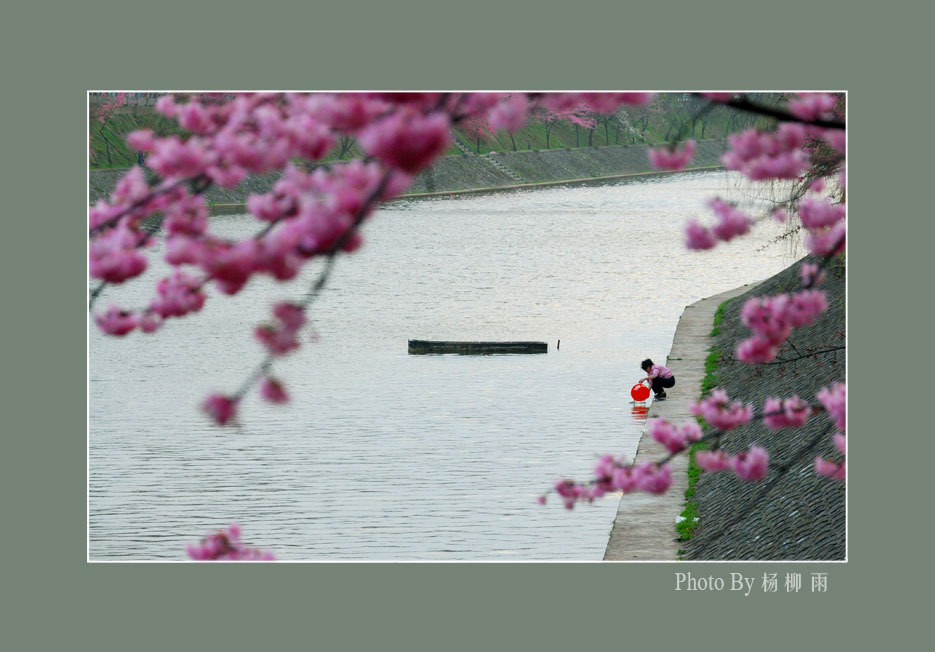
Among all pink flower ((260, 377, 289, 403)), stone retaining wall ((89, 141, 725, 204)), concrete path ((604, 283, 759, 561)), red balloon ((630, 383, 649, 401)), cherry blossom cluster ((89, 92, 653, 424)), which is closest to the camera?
cherry blossom cluster ((89, 92, 653, 424))

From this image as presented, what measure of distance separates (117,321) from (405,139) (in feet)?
7.95

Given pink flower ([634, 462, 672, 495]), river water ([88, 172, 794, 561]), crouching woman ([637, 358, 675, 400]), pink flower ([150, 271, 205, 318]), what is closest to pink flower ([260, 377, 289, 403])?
pink flower ([150, 271, 205, 318])

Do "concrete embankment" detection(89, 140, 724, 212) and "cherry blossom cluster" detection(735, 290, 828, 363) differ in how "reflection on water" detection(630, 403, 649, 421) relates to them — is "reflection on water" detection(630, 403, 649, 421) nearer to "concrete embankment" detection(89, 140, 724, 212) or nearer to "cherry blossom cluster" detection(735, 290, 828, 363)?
"concrete embankment" detection(89, 140, 724, 212)

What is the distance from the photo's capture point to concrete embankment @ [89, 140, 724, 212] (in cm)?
721

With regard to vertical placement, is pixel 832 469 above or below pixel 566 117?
below

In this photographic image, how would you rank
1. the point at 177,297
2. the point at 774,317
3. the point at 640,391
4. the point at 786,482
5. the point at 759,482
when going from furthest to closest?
the point at 640,391 → the point at 759,482 → the point at 786,482 → the point at 774,317 → the point at 177,297

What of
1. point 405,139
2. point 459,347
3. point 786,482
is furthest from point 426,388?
point 405,139

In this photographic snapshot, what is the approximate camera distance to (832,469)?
23.1ft

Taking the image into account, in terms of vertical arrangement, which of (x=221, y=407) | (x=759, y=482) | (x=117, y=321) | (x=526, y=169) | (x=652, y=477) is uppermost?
(x=526, y=169)

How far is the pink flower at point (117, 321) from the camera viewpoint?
16.1 ft

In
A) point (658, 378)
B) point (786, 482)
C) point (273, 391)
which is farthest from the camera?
point (658, 378)

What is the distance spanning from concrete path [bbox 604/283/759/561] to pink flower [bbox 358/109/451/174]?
15.4ft

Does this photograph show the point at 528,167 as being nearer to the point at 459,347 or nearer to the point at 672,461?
the point at 459,347

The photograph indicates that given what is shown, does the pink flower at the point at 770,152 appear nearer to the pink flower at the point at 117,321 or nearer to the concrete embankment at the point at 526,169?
the concrete embankment at the point at 526,169
